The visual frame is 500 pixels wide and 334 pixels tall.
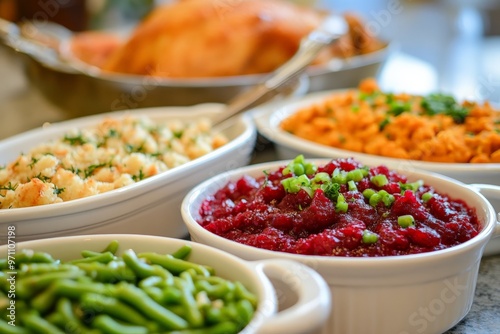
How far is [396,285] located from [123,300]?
0.52m

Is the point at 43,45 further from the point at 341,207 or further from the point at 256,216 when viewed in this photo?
the point at 341,207

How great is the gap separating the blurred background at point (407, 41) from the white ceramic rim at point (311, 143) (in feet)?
2.24

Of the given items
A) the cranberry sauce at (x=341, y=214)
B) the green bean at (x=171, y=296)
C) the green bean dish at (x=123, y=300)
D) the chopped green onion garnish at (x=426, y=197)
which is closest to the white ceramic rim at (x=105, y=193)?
the cranberry sauce at (x=341, y=214)

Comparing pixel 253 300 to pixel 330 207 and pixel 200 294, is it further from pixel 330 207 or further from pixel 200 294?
pixel 330 207

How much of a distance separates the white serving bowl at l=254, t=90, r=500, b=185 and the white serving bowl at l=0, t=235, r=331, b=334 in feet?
2.30

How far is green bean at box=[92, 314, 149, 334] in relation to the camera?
1.01 metres

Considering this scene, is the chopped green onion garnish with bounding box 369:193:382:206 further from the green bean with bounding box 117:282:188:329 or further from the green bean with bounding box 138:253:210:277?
the green bean with bounding box 117:282:188:329

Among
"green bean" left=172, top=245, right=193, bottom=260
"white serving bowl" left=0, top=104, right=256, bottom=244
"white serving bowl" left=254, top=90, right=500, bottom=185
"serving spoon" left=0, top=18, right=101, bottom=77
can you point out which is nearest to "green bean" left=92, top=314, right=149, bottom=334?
"green bean" left=172, top=245, right=193, bottom=260

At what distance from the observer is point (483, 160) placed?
6.07ft

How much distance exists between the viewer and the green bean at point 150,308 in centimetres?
103

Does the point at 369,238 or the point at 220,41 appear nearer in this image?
the point at 369,238

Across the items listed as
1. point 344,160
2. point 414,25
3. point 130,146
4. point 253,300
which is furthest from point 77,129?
point 414,25

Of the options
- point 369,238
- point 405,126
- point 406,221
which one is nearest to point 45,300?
point 369,238

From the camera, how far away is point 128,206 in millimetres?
1594
